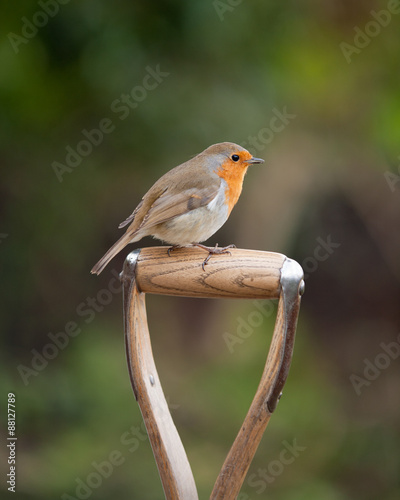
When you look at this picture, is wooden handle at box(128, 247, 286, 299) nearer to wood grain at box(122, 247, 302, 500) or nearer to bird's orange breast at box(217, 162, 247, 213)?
wood grain at box(122, 247, 302, 500)

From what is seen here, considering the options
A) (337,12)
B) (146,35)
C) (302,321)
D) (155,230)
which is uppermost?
(337,12)

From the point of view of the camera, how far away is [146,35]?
3.57m

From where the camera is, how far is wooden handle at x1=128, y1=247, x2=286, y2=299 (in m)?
1.83

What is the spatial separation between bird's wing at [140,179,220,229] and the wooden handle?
37 centimetres

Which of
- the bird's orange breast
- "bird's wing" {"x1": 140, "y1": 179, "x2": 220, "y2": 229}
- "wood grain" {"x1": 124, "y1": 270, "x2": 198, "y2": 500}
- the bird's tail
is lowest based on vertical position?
"wood grain" {"x1": 124, "y1": 270, "x2": 198, "y2": 500}

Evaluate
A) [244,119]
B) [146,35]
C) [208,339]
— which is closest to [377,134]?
[244,119]

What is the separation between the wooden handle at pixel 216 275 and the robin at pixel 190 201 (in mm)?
374

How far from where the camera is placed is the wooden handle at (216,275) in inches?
72.1

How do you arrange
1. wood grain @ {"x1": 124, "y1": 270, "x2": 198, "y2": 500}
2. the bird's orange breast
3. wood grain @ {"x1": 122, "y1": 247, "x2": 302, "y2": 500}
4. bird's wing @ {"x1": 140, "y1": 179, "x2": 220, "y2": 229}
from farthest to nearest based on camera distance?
the bird's orange breast
bird's wing @ {"x1": 140, "y1": 179, "x2": 220, "y2": 229}
wood grain @ {"x1": 124, "y1": 270, "x2": 198, "y2": 500}
wood grain @ {"x1": 122, "y1": 247, "x2": 302, "y2": 500}

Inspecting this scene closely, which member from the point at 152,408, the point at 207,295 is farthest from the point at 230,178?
the point at 152,408

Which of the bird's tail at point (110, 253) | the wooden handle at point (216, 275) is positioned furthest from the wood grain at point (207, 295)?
the bird's tail at point (110, 253)

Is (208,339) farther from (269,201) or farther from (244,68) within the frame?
(244,68)

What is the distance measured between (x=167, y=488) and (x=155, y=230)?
871mm

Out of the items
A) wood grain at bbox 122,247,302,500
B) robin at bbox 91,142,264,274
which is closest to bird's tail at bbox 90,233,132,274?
robin at bbox 91,142,264,274
